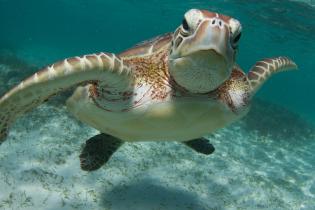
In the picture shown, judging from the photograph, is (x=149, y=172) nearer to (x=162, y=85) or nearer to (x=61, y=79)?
(x=162, y=85)

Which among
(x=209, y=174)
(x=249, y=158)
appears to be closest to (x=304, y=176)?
(x=249, y=158)

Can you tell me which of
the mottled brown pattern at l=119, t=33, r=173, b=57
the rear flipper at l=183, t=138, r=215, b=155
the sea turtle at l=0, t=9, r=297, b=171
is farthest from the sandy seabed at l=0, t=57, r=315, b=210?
the mottled brown pattern at l=119, t=33, r=173, b=57

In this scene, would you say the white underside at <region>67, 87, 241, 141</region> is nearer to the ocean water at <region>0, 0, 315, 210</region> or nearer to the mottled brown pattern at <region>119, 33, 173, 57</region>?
the mottled brown pattern at <region>119, 33, 173, 57</region>

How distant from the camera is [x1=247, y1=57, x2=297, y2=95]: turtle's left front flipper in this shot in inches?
172

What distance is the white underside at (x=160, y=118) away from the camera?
3738mm

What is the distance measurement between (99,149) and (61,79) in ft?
8.66

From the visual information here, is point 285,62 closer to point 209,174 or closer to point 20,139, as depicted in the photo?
point 209,174

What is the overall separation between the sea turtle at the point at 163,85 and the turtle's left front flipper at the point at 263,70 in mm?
13

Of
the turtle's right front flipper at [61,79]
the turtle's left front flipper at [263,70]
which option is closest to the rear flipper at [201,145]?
the turtle's left front flipper at [263,70]

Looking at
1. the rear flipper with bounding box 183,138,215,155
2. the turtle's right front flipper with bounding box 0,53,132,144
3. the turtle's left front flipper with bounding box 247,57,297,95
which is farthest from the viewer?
the rear flipper with bounding box 183,138,215,155

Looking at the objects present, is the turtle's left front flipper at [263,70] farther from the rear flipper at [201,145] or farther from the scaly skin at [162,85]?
the rear flipper at [201,145]

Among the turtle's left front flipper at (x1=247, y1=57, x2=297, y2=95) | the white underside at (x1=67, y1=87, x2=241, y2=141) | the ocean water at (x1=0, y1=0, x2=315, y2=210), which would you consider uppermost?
the turtle's left front flipper at (x1=247, y1=57, x2=297, y2=95)

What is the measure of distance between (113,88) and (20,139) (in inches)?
173

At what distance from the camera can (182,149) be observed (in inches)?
342
